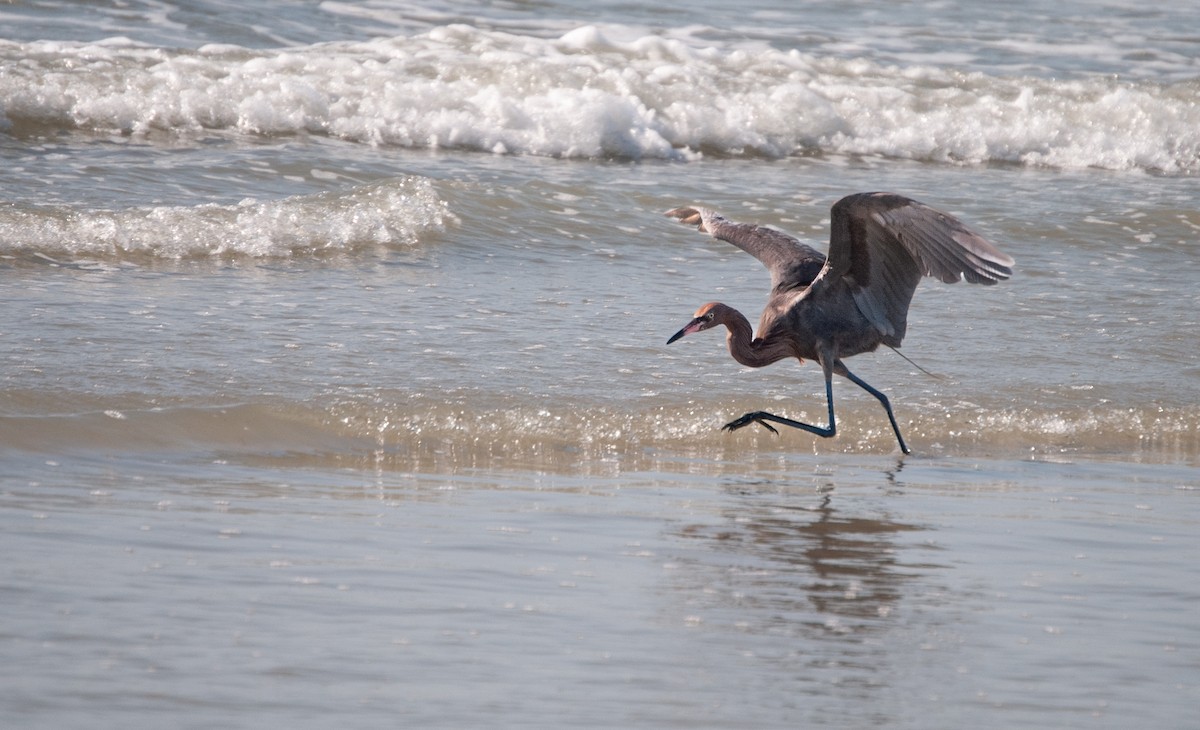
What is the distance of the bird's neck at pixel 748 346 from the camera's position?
6.05 m

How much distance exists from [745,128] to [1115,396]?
6.14m

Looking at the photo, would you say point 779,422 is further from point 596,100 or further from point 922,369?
point 596,100

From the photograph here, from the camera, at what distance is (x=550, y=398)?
18.5ft

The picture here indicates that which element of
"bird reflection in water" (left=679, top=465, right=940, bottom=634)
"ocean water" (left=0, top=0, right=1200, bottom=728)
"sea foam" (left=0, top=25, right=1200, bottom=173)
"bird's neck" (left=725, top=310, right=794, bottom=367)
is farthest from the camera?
"sea foam" (left=0, top=25, right=1200, bottom=173)

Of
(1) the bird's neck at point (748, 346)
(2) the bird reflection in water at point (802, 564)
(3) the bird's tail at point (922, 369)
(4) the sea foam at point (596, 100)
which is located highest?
(4) the sea foam at point (596, 100)

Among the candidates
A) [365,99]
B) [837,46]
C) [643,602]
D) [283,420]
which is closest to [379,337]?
[283,420]

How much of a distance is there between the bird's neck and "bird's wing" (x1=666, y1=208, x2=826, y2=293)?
30cm

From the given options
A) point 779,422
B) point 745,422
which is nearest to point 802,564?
point 745,422

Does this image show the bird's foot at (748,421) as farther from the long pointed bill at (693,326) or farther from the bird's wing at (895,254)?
the bird's wing at (895,254)

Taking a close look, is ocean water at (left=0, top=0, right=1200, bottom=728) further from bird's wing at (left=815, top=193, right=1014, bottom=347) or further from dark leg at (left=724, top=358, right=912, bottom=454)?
bird's wing at (left=815, top=193, right=1014, bottom=347)

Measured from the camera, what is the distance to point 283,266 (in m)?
7.77

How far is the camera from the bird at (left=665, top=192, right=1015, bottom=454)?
5594 mm

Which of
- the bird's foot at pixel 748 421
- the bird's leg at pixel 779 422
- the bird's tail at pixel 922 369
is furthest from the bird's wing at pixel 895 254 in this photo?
the bird's foot at pixel 748 421

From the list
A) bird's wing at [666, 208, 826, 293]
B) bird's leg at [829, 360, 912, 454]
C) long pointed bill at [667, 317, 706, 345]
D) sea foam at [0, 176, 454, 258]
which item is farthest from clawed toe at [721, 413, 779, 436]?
sea foam at [0, 176, 454, 258]
